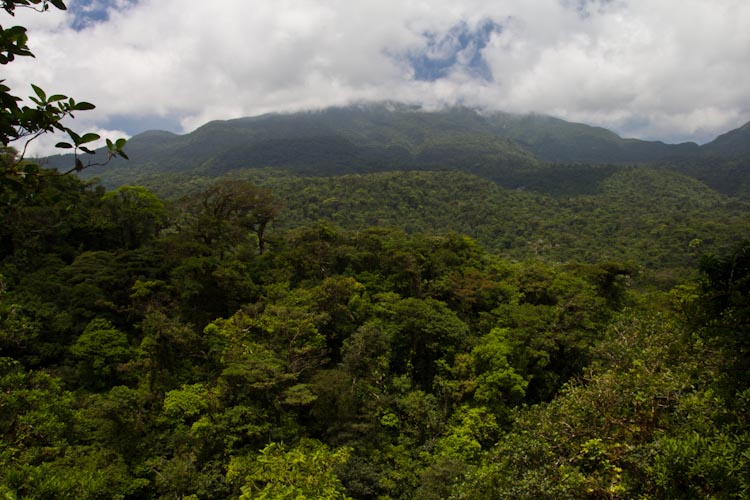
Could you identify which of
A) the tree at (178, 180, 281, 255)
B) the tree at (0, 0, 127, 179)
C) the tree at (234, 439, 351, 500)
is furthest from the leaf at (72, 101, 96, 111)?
the tree at (178, 180, 281, 255)

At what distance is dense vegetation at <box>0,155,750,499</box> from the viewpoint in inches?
239

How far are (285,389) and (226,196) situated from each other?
13373 mm

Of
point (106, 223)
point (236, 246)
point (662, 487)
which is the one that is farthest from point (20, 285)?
point (662, 487)

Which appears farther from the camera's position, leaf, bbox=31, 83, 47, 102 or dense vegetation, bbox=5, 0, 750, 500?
dense vegetation, bbox=5, 0, 750, 500

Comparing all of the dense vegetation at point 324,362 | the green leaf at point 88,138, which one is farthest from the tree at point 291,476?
the green leaf at point 88,138

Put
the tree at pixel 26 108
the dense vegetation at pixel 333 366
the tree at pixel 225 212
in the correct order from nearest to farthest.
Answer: the tree at pixel 26 108 < the dense vegetation at pixel 333 366 < the tree at pixel 225 212

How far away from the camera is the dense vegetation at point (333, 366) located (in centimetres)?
607

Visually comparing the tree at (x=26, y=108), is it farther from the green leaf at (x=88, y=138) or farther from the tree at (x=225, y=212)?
the tree at (x=225, y=212)

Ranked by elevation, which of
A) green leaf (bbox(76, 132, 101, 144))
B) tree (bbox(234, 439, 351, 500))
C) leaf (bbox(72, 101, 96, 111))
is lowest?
tree (bbox(234, 439, 351, 500))

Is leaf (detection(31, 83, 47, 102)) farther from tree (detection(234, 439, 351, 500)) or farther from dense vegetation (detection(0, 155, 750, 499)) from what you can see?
tree (detection(234, 439, 351, 500))

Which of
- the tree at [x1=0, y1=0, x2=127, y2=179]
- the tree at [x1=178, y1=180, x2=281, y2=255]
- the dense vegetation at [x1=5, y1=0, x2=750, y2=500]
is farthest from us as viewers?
the tree at [x1=178, y1=180, x2=281, y2=255]

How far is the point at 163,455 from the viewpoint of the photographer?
40.4ft

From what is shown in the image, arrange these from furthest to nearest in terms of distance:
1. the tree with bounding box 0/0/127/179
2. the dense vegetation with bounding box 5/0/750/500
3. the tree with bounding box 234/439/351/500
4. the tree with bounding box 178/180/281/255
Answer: the tree with bounding box 178/180/281/255, the tree with bounding box 234/439/351/500, the dense vegetation with bounding box 5/0/750/500, the tree with bounding box 0/0/127/179

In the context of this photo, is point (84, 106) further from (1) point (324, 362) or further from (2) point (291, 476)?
(1) point (324, 362)
